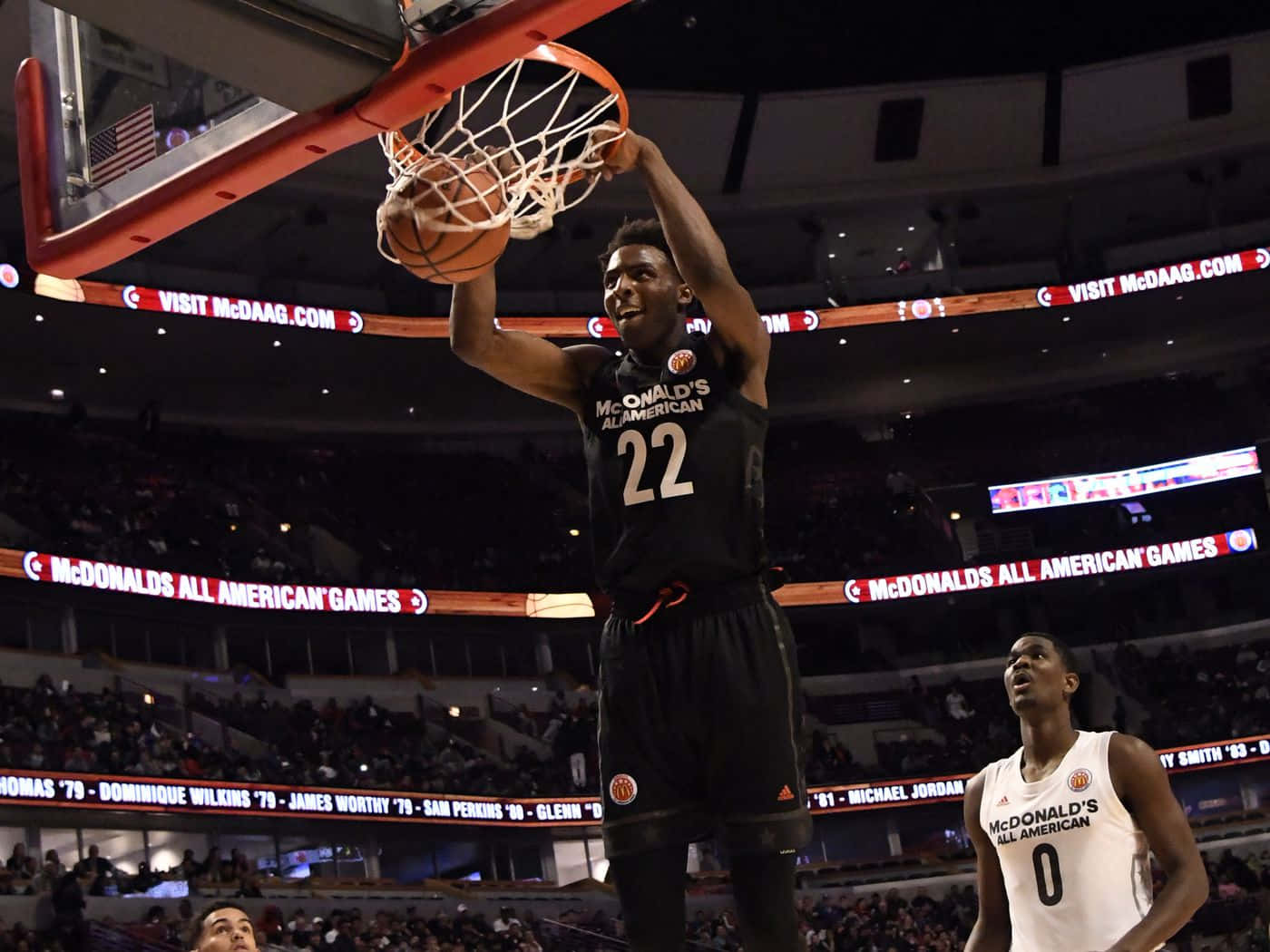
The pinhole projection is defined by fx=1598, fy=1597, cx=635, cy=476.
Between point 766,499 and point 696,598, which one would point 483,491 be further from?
point 696,598

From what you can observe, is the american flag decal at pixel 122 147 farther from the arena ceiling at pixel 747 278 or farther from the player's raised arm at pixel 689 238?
the arena ceiling at pixel 747 278

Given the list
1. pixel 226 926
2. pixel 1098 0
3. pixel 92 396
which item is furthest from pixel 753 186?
pixel 226 926

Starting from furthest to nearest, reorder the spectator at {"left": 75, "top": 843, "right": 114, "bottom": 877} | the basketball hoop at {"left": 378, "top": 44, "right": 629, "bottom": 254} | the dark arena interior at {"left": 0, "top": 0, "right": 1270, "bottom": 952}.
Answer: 1. the dark arena interior at {"left": 0, "top": 0, "right": 1270, "bottom": 952}
2. the spectator at {"left": 75, "top": 843, "right": 114, "bottom": 877}
3. the basketball hoop at {"left": 378, "top": 44, "right": 629, "bottom": 254}

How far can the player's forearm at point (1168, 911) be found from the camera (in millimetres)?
3975

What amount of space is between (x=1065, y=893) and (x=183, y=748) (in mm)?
19748

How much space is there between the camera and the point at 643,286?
373 cm

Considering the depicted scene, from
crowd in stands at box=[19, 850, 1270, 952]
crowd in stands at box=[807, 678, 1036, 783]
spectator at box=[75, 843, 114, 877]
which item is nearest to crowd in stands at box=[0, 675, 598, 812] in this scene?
spectator at box=[75, 843, 114, 877]

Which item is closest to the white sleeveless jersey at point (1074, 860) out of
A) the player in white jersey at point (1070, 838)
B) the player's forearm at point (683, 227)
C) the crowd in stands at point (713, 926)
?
the player in white jersey at point (1070, 838)

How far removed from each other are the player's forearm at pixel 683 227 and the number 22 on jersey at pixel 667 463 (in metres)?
0.34

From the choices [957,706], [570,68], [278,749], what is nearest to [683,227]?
[570,68]

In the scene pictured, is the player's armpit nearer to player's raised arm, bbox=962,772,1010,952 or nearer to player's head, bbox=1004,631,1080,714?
player's head, bbox=1004,631,1080,714

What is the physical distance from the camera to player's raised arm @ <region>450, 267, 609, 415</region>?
12.2ft

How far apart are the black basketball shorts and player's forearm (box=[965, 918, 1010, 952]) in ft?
4.54

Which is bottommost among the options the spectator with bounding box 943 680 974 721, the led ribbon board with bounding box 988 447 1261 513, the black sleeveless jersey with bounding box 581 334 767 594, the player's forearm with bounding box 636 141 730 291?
the black sleeveless jersey with bounding box 581 334 767 594
